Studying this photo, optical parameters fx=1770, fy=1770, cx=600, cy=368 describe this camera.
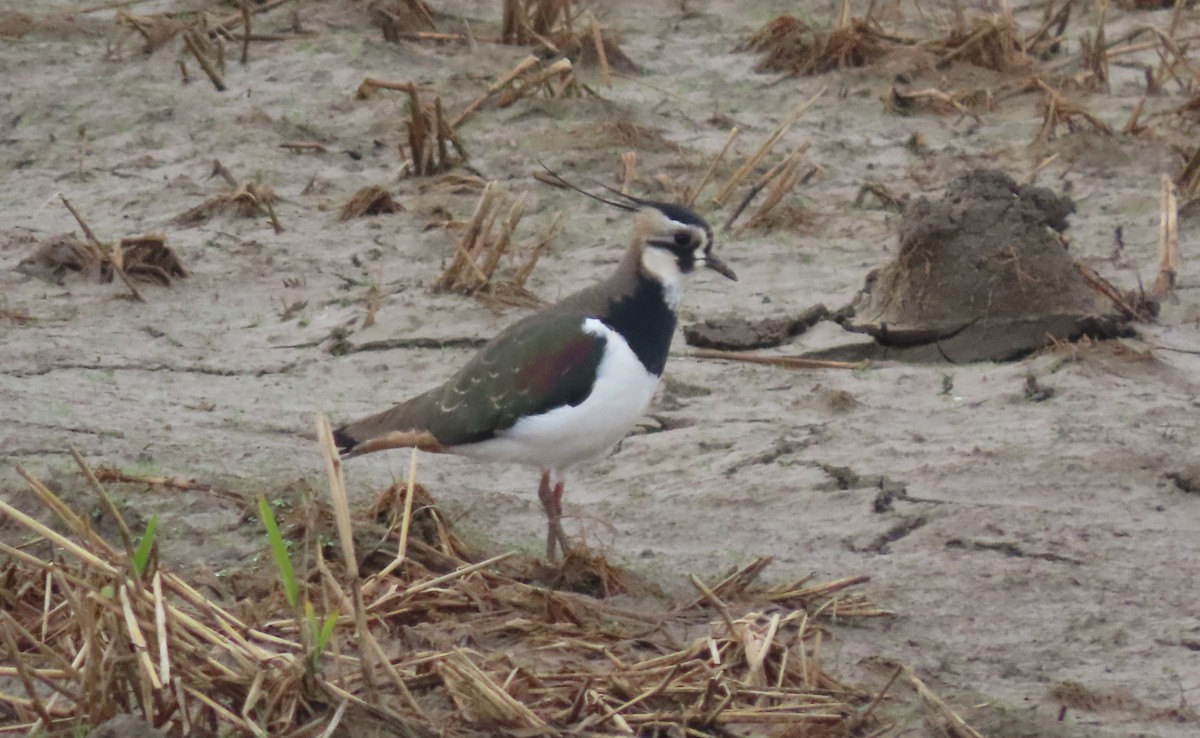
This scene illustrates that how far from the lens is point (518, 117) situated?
869cm

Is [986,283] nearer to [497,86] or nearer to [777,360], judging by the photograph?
[777,360]

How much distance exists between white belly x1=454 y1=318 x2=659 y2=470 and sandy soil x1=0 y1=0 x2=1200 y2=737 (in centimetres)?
24

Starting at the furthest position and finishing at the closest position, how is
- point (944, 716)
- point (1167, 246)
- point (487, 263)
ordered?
point (487, 263) → point (1167, 246) → point (944, 716)

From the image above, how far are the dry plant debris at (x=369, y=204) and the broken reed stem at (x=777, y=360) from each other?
193 cm

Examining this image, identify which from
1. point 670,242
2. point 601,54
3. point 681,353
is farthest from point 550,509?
point 601,54

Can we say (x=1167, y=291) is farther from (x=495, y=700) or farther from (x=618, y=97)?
(x=495, y=700)

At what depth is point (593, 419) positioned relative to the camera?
15.6 ft

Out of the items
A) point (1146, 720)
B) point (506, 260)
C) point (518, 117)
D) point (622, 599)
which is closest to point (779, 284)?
point (506, 260)

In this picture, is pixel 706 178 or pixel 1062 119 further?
pixel 1062 119

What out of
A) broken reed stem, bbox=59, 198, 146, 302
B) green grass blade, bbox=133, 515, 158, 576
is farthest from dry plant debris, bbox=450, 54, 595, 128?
green grass blade, bbox=133, 515, 158, 576

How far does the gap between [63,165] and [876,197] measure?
3.87 m

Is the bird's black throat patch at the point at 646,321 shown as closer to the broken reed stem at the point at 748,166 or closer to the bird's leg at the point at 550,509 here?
the bird's leg at the point at 550,509

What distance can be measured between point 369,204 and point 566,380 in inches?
126

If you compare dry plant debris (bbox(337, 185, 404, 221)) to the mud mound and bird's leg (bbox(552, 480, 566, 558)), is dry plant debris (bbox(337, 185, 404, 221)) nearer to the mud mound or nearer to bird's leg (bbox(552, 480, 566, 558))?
the mud mound
